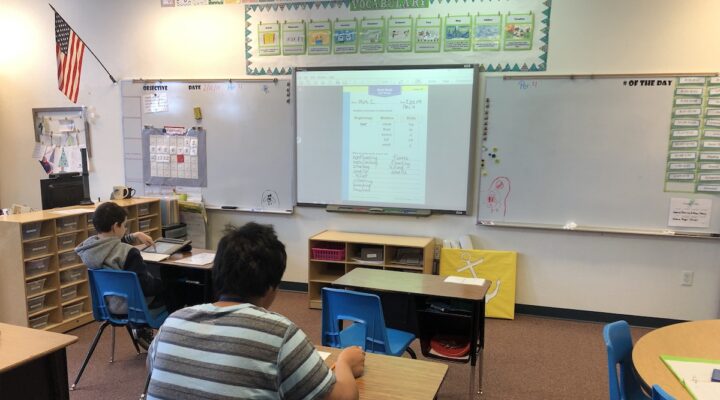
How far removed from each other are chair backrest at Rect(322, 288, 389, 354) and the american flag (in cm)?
467

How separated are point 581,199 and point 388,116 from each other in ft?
6.09

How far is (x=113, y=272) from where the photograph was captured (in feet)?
9.45

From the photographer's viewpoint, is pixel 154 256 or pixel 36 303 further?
pixel 36 303

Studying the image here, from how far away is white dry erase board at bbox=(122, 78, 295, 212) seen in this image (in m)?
4.92

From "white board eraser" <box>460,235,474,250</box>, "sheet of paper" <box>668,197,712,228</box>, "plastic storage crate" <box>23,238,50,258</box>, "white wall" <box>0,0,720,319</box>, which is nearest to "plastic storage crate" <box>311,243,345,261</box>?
"white wall" <box>0,0,720,319</box>

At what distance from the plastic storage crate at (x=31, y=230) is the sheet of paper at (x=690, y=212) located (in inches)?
201

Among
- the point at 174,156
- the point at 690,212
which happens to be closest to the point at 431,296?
the point at 690,212

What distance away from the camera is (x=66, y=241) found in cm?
409

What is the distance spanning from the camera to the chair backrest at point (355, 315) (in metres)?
2.43

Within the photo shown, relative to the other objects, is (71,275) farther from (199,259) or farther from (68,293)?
(199,259)

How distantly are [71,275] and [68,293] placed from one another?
152 millimetres

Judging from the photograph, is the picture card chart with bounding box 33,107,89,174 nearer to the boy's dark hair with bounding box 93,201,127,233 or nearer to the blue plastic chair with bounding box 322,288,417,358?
the boy's dark hair with bounding box 93,201,127,233

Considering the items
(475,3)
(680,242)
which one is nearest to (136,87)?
(475,3)

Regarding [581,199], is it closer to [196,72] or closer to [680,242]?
[680,242]
